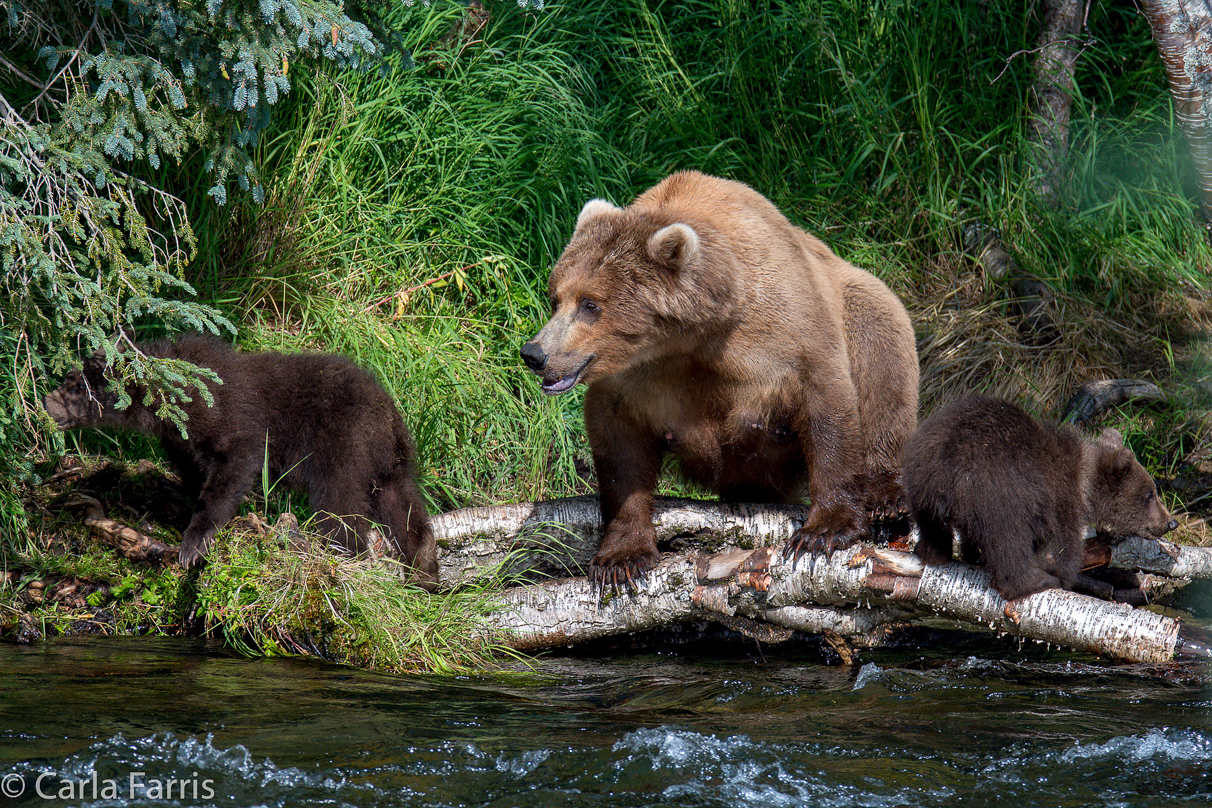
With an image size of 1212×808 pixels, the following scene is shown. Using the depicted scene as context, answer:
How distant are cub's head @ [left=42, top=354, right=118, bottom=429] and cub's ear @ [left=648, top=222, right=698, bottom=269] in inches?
119

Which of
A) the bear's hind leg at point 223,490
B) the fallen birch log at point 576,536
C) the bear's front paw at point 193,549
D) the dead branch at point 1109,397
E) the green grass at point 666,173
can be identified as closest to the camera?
the fallen birch log at point 576,536

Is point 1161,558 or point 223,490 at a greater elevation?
point 1161,558

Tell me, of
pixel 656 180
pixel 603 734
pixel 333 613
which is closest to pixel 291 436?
pixel 333 613

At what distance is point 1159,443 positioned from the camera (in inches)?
278

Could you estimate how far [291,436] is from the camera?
5914 millimetres

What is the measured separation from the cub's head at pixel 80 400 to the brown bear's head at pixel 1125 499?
5.03 metres

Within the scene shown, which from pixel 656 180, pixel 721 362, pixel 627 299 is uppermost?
pixel 656 180

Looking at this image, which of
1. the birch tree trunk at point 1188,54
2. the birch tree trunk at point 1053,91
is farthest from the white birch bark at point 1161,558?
the birch tree trunk at point 1053,91

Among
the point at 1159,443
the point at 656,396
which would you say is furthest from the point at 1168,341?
the point at 656,396

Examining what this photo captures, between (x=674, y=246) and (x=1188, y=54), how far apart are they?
3532 millimetres

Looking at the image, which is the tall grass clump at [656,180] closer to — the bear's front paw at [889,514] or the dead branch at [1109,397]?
the dead branch at [1109,397]

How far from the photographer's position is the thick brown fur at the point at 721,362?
16.0 feet

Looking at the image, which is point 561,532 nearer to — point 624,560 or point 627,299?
point 624,560

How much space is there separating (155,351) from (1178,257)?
6.72 metres
